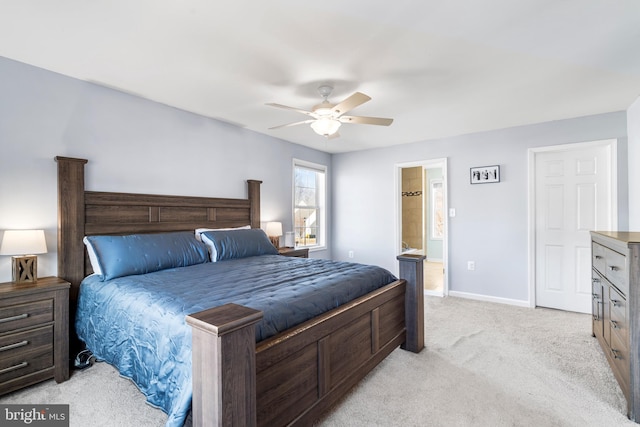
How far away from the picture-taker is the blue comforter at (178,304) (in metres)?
1.44

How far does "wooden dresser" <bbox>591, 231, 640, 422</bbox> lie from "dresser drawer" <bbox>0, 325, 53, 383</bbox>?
377 cm

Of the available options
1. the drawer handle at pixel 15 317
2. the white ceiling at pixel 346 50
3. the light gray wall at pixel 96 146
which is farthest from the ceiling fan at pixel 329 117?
the drawer handle at pixel 15 317

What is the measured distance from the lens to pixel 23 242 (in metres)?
2.23

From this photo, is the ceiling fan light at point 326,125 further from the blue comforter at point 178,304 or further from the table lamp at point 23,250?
the table lamp at point 23,250

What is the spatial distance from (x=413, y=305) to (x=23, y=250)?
301 centimetres

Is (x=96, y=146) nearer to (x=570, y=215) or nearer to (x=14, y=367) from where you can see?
(x=14, y=367)

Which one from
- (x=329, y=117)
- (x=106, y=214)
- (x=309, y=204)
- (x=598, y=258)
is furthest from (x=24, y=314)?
(x=598, y=258)

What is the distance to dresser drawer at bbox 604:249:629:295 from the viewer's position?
1.89m

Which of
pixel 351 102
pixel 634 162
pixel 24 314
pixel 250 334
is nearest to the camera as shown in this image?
pixel 250 334

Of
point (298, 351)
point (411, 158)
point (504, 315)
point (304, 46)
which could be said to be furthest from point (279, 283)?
point (411, 158)

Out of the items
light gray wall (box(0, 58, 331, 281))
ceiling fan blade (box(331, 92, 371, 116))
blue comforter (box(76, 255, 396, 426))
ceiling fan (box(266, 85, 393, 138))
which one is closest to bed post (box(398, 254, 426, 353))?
blue comforter (box(76, 255, 396, 426))

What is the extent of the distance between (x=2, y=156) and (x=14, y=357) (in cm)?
147

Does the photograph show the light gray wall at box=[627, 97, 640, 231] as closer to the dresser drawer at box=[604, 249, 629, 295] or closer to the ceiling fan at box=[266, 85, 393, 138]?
→ the dresser drawer at box=[604, 249, 629, 295]

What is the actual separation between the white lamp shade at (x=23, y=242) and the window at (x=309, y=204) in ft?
10.5
